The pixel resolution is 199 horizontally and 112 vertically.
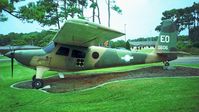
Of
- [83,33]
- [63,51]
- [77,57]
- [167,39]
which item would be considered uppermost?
[83,33]

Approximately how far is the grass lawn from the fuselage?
84.3 inches

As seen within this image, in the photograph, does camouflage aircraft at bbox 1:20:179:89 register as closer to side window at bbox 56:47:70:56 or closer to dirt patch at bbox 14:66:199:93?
side window at bbox 56:47:70:56

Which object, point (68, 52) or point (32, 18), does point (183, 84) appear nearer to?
point (68, 52)

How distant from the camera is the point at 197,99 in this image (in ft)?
28.8

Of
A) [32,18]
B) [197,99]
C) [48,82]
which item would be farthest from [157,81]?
[32,18]

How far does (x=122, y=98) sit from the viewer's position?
974 centimetres

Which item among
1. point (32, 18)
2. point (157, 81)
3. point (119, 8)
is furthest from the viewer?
point (119, 8)

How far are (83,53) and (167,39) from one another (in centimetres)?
415

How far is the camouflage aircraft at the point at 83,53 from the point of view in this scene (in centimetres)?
1288

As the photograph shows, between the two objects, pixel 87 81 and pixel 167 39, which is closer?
pixel 87 81

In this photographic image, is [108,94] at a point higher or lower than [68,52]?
lower

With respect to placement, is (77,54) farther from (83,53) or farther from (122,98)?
(122,98)

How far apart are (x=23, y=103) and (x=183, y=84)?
205 inches

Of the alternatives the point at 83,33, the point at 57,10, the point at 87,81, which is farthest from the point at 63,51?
the point at 57,10
